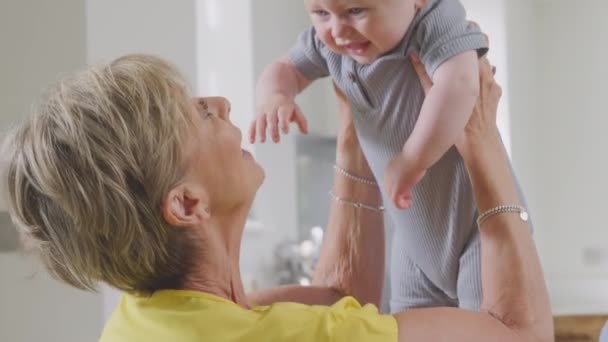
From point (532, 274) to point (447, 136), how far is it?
0.19 meters

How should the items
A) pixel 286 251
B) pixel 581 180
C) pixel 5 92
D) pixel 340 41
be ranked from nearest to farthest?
1. pixel 340 41
2. pixel 5 92
3. pixel 286 251
4. pixel 581 180

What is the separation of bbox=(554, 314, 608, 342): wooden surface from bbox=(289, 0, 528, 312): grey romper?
1040 mm

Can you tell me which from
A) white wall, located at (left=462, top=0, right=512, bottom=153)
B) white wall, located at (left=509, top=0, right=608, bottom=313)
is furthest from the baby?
white wall, located at (left=509, top=0, right=608, bottom=313)

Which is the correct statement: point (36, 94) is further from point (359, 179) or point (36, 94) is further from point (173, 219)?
point (173, 219)

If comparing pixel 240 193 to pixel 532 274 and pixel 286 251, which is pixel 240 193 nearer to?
pixel 532 274

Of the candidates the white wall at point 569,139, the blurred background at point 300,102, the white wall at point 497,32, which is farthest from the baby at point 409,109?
the white wall at point 569,139

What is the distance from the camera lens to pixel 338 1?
42.9 inches

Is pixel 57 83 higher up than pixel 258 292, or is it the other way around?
pixel 57 83

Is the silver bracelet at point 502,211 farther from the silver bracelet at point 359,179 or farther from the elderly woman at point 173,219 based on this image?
the silver bracelet at point 359,179

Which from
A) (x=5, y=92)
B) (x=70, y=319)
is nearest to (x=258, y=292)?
(x=70, y=319)

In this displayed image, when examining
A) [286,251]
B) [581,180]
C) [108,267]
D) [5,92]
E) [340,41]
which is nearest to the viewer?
[108,267]

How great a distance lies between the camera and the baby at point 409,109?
109 cm

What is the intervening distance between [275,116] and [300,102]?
249cm

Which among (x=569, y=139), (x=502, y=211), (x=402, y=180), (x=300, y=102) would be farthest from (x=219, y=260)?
(x=569, y=139)
